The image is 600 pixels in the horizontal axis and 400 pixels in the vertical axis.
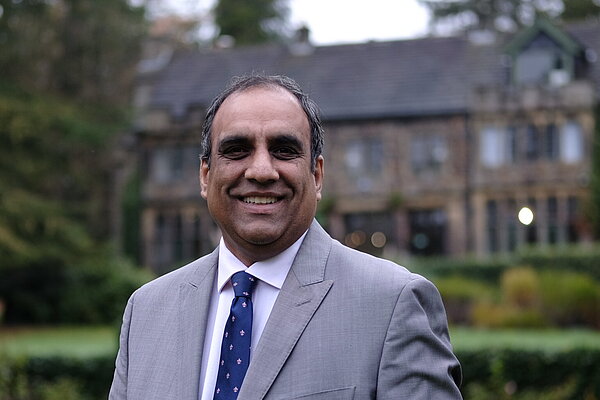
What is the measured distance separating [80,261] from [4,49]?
5.81 metres

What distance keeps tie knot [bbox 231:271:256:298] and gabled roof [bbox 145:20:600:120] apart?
26.2 m

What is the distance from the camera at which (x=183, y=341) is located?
106 inches

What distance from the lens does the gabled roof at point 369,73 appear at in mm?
30016

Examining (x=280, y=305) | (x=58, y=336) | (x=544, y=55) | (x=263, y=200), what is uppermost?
(x=544, y=55)

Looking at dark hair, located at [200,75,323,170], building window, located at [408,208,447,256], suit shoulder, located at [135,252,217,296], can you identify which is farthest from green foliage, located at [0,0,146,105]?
dark hair, located at [200,75,323,170]

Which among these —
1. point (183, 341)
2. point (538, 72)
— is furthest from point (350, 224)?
point (183, 341)

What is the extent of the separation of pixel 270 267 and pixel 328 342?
0.99 ft

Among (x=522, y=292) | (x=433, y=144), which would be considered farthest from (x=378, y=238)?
(x=522, y=292)

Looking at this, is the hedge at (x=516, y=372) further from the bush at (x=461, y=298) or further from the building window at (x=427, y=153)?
the building window at (x=427, y=153)

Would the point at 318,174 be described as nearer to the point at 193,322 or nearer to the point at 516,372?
the point at 193,322

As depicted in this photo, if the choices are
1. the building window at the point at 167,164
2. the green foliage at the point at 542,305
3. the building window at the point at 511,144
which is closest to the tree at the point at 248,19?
the building window at the point at 167,164

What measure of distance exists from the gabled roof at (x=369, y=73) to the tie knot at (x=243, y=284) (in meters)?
26.2

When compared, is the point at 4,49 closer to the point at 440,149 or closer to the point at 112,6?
the point at 112,6

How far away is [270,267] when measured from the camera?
2674mm
